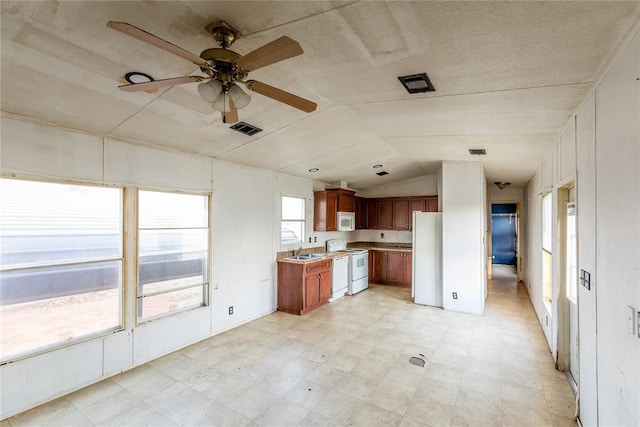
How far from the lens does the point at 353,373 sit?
320 centimetres

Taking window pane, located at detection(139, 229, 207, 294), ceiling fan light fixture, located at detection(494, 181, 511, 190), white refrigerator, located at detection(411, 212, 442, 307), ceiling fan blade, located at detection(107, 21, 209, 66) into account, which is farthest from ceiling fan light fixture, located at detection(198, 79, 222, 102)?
ceiling fan light fixture, located at detection(494, 181, 511, 190)

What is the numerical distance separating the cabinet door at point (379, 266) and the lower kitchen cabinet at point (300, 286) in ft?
7.68

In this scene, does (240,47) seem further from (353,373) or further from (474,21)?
(353,373)

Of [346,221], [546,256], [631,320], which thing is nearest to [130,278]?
[631,320]

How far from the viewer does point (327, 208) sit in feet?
20.8

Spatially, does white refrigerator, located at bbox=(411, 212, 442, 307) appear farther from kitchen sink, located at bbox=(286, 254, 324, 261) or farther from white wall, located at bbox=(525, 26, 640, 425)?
white wall, located at bbox=(525, 26, 640, 425)

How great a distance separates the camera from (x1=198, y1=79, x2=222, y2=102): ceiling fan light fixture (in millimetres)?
1729

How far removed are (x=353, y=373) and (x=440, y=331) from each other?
6.01ft

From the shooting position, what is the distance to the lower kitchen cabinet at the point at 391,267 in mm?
7133

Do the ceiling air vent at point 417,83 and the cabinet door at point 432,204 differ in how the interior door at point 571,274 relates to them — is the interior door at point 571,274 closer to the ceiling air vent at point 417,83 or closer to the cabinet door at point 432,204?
the ceiling air vent at point 417,83

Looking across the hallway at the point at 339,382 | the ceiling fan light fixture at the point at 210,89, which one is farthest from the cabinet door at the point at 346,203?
the ceiling fan light fixture at the point at 210,89

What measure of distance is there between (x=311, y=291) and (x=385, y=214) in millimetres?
3344

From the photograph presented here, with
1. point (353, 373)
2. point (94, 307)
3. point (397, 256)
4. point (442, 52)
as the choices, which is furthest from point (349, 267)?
point (442, 52)

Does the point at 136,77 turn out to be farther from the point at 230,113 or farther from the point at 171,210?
the point at 171,210
